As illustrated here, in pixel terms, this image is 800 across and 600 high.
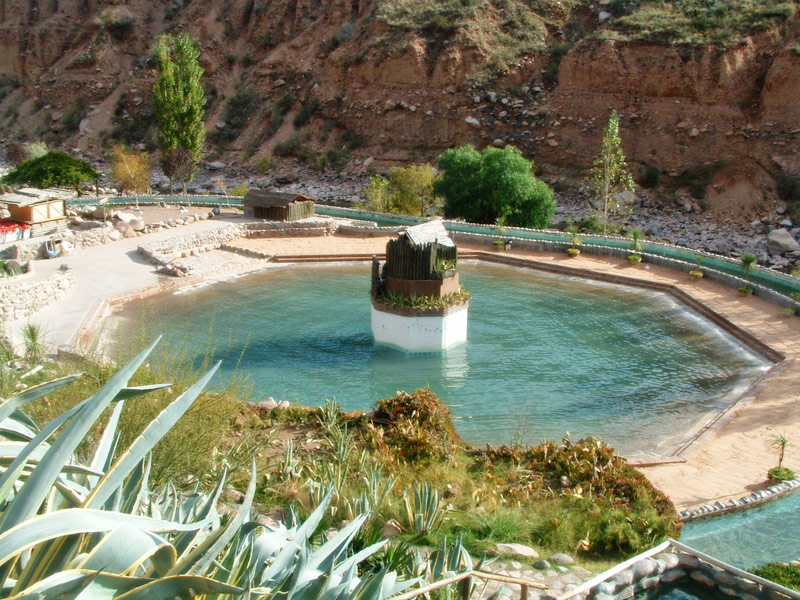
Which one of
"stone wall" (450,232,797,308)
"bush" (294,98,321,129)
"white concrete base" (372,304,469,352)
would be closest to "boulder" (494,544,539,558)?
"white concrete base" (372,304,469,352)

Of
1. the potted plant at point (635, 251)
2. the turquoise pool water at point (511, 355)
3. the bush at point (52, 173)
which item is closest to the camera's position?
the turquoise pool water at point (511, 355)

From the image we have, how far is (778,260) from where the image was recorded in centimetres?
3020

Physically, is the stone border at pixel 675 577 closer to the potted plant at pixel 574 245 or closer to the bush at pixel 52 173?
the potted plant at pixel 574 245

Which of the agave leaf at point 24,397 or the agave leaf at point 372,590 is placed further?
the agave leaf at point 372,590

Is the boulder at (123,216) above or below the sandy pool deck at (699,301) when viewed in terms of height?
above

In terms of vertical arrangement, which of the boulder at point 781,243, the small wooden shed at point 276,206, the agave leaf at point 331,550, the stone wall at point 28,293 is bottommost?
the stone wall at point 28,293

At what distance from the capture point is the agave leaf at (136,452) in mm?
3951

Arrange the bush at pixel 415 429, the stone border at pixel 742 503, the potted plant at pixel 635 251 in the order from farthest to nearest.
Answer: the potted plant at pixel 635 251, the bush at pixel 415 429, the stone border at pixel 742 503

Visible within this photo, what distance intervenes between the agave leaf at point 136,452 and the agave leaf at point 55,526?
35cm

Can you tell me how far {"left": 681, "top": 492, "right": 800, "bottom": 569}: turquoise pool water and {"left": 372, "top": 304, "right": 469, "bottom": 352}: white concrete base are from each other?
8435 millimetres

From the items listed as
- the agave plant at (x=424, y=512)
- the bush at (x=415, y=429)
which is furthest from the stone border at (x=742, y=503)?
the agave plant at (x=424, y=512)

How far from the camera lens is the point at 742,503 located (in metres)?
9.84

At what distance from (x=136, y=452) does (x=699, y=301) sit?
1942 cm

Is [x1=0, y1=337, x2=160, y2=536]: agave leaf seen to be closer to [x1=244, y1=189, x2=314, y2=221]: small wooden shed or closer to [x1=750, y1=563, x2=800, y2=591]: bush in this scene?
[x1=750, y1=563, x2=800, y2=591]: bush
